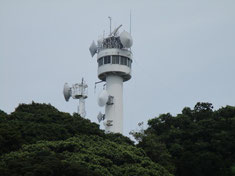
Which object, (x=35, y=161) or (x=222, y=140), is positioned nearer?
(x=35, y=161)

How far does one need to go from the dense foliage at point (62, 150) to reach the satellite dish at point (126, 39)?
15.4 meters

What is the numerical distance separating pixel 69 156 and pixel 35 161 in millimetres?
3377

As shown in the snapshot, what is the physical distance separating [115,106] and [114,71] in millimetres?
4171

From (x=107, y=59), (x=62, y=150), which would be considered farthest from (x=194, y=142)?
(x=62, y=150)

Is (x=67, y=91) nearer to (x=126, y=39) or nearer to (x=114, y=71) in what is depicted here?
(x=114, y=71)

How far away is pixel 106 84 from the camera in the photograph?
5550 centimetres

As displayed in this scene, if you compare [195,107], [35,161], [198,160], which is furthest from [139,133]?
[35,161]

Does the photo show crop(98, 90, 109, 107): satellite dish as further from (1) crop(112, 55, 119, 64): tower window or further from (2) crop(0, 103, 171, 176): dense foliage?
(2) crop(0, 103, 171, 176): dense foliage

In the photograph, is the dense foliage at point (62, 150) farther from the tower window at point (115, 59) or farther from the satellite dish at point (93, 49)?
the satellite dish at point (93, 49)

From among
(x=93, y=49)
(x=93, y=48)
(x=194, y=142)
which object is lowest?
(x=194, y=142)

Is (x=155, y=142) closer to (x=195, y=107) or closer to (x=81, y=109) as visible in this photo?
(x=195, y=107)

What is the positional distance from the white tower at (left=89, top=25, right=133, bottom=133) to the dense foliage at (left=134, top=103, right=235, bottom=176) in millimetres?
5791

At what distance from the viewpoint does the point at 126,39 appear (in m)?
53.3

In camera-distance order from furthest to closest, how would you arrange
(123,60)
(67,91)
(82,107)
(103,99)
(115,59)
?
(67,91) < (123,60) < (115,59) < (82,107) < (103,99)
